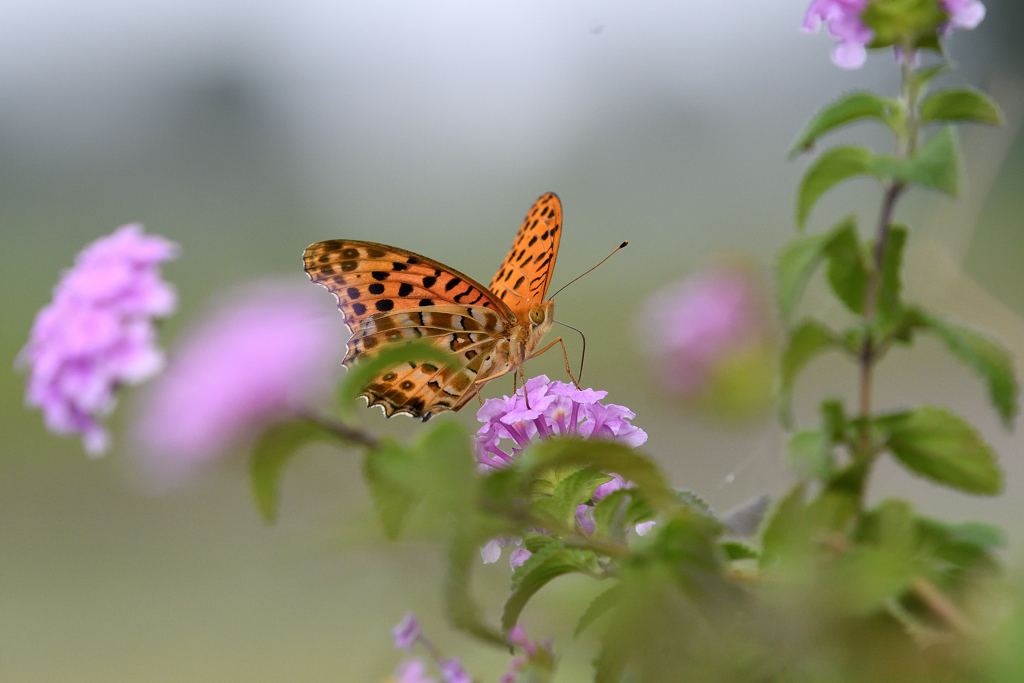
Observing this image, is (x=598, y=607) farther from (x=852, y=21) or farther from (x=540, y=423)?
(x=852, y=21)

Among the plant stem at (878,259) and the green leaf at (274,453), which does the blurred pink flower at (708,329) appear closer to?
the plant stem at (878,259)

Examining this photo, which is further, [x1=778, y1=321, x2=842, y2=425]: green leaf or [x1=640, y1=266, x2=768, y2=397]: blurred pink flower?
[x1=640, y1=266, x2=768, y2=397]: blurred pink flower

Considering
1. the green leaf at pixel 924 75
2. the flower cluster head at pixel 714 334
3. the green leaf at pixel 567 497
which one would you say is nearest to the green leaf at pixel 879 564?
the green leaf at pixel 567 497

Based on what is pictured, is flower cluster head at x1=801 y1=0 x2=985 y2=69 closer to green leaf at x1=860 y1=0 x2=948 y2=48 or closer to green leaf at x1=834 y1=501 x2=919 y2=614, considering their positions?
green leaf at x1=860 y1=0 x2=948 y2=48

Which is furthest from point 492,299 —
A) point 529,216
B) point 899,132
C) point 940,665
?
point 940,665

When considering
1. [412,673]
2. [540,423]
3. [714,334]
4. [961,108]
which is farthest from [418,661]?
[714,334]

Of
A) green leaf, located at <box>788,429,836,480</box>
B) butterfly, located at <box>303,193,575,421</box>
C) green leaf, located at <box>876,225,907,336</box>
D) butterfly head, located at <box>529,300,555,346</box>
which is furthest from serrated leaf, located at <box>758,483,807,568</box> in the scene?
butterfly head, located at <box>529,300,555,346</box>
